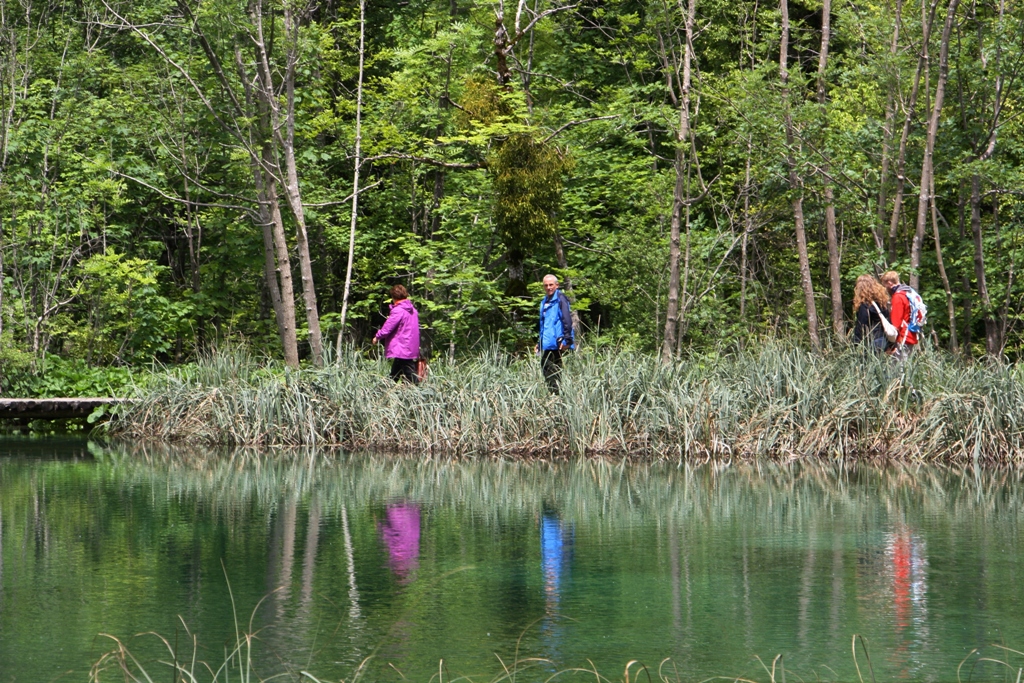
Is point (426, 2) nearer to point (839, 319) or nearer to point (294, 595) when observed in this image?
point (839, 319)

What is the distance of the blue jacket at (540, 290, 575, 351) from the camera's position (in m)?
15.5

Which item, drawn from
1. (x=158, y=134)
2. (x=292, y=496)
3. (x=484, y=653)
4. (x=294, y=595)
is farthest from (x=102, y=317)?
(x=484, y=653)

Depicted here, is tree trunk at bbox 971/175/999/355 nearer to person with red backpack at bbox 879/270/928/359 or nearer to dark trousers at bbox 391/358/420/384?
person with red backpack at bbox 879/270/928/359

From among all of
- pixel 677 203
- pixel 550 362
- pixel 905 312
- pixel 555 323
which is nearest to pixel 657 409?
pixel 550 362

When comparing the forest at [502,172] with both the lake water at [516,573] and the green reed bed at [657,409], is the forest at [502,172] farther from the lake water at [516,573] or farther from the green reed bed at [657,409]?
the lake water at [516,573]

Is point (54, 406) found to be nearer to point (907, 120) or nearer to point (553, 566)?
point (907, 120)

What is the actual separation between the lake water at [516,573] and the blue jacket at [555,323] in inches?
117

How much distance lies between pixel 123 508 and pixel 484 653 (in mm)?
5365

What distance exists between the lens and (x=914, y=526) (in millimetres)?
9469

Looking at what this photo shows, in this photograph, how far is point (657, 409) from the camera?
47.3ft

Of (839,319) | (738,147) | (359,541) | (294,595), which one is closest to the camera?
(294,595)

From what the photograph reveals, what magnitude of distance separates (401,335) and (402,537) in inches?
289

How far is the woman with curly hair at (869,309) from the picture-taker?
15562 millimetres

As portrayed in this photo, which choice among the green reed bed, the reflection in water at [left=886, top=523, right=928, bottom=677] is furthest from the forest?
the reflection in water at [left=886, top=523, right=928, bottom=677]
